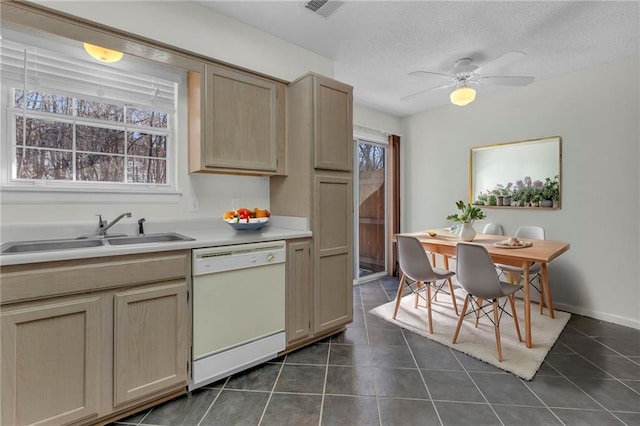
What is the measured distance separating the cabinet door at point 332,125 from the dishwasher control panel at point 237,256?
0.76m

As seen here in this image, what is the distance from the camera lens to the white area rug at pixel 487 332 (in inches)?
87.3

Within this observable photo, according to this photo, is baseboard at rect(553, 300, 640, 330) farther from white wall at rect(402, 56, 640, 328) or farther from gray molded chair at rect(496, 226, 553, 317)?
gray molded chair at rect(496, 226, 553, 317)

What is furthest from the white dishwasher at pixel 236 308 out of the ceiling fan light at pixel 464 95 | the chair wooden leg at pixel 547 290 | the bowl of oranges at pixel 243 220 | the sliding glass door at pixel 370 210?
the chair wooden leg at pixel 547 290

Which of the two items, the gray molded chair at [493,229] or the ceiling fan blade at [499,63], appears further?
the gray molded chair at [493,229]

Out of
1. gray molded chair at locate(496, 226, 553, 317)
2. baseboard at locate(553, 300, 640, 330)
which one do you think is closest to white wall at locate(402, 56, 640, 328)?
baseboard at locate(553, 300, 640, 330)

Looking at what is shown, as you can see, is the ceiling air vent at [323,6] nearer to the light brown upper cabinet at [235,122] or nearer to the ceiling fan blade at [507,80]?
the light brown upper cabinet at [235,122]

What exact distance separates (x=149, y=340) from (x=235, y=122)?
159cm

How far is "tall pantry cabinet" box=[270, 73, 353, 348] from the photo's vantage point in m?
2.42

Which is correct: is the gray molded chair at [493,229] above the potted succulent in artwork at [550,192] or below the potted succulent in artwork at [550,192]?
below

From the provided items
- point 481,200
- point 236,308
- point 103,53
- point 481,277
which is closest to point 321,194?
point 236,308

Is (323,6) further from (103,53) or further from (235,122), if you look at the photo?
(103,53)

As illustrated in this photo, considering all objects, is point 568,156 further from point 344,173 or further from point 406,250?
point 344,173

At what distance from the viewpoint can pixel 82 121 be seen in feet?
6.79

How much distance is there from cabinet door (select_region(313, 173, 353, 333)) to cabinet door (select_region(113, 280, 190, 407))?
1.03m
